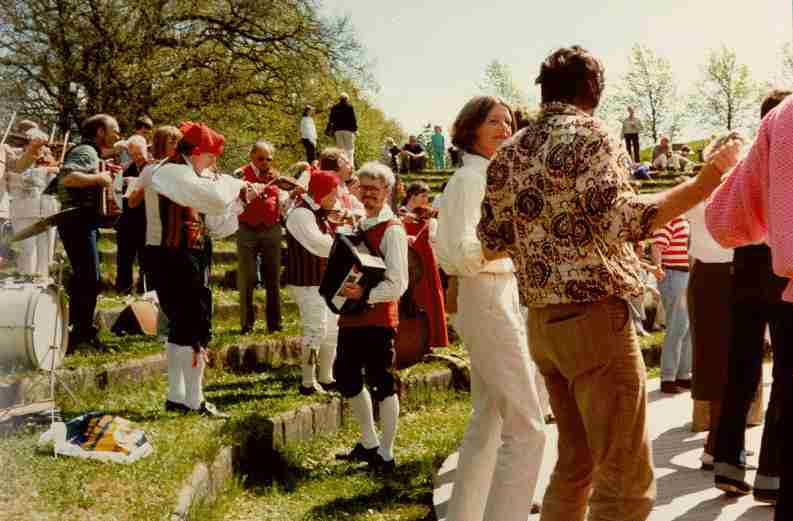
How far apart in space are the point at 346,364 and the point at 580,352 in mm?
3020

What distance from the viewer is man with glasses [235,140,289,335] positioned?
9602mm

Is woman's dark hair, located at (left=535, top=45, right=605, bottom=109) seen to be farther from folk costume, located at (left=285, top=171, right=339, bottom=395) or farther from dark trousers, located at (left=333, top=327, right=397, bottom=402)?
folk costume, located at (left=285, top=171, right=339, bottom=395)

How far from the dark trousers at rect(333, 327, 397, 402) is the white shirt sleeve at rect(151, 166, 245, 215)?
3.90 ft

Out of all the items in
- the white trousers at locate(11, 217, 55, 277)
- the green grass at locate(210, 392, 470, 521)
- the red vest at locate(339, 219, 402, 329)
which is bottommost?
the green grass at locate(210, 392, 470, 521)

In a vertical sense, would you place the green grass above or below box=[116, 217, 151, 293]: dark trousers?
below

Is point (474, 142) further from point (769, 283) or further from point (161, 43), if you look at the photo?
point (161, 43)

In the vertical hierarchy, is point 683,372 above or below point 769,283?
below

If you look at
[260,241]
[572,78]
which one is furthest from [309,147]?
[572,78]

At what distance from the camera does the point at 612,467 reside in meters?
3.26

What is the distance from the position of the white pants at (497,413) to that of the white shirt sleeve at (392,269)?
148cm

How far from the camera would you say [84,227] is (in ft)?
26.4

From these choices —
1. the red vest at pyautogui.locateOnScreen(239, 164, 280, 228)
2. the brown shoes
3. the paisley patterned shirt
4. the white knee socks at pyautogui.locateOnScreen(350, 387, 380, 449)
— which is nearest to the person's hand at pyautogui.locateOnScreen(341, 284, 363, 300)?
the white knee socks at pyautogui.locateOnScreen(350, 387, 380, 449)

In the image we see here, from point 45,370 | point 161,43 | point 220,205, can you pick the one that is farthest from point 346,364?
point 161,43

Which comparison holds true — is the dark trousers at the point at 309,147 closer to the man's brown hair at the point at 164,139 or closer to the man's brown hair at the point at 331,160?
the man's brown hair at the point at 331,160
